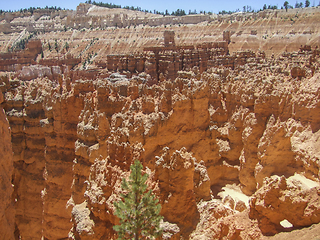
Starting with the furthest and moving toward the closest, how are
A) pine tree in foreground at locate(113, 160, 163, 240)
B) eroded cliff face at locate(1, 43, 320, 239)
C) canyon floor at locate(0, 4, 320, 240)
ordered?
1. eroded cliff face at locate(1, 43, 320, 239)
2. canyon floor at locate(0, 4, 320, 240)
3. pine tree in foreground at locate(113, 160, 163, 240)

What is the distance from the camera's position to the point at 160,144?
15320 mm

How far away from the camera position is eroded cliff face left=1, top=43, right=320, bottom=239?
855cm

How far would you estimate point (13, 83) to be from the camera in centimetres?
2169

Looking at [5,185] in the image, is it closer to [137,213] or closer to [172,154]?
[137,213]

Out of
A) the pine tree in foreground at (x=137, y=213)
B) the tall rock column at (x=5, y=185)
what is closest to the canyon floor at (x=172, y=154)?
the tall rock column at (x=5, y=185)

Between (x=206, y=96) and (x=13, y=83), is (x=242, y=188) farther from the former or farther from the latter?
(x=13, y=83)

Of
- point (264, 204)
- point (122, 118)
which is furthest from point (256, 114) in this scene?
point (264, 204)

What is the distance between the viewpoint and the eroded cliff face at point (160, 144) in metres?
8.55

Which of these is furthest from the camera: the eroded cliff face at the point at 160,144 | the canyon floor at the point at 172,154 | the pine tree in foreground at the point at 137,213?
the eroded cliff face at the point at 160,144

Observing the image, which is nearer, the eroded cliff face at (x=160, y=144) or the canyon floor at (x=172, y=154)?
the canyon floor at (x=172, y=154)

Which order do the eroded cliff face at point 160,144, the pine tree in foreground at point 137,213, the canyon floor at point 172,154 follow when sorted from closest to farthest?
the pine tree in foreground at point 137,213
the canyon floor at point 172,154
the eroded cliff face at point 160,144

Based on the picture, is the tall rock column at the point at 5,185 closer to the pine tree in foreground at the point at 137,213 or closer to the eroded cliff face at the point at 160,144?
the eroded cliff face at the point at 160,144

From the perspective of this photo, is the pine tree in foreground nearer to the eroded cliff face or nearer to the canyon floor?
the canyon floor

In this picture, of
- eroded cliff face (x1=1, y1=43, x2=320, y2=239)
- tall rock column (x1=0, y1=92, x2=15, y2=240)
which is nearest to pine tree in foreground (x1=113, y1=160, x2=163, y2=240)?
→ eroded cliff face (x1=1, y1=43, x2=320, y2=239)
